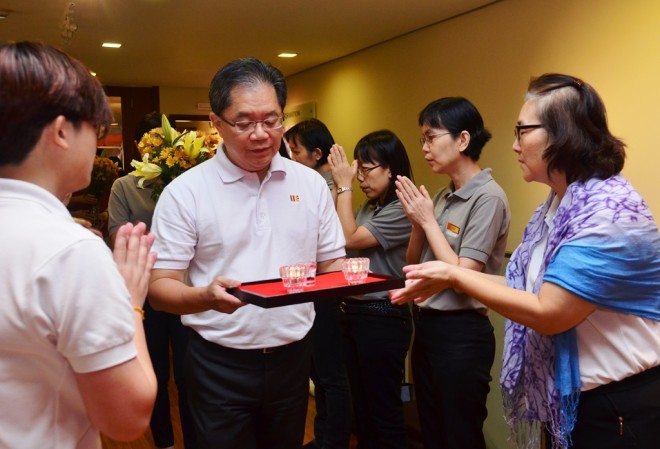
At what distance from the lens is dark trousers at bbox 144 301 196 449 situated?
3.18 m

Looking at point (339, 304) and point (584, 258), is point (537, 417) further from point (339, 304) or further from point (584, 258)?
point (339, 304)

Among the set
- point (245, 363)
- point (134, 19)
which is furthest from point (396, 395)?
point (134, 19)

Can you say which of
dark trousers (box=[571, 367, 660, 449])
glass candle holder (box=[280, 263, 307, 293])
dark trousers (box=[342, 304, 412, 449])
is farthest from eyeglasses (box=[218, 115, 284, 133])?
dark trousers (box=[342, 304, 412, 449])

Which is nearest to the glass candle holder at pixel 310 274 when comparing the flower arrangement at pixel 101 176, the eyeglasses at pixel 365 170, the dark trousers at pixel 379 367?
the dark trousers at pixel 379 367

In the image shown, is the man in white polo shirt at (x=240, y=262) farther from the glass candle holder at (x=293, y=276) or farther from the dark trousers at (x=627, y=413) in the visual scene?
the dark trousers at (x=627, y=413)

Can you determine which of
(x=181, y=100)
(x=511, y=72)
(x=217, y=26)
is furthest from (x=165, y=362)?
(x=181, y=100)

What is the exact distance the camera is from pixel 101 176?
11.7 feet

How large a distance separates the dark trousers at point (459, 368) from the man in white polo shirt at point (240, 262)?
668 mm

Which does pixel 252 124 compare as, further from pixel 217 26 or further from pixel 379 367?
pixel 217 26

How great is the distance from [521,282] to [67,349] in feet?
4.34

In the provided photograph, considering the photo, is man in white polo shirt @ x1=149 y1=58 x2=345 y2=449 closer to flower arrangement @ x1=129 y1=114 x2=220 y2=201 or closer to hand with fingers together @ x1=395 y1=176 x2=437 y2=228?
hand with fingers together @ x1=395 y1=176 x2=437 y2=228

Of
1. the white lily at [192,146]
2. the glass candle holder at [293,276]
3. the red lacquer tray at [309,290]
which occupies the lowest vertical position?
the red lacquer tray at [309,290]

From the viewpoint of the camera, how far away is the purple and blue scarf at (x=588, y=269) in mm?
1453

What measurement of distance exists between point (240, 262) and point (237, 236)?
0.08m
